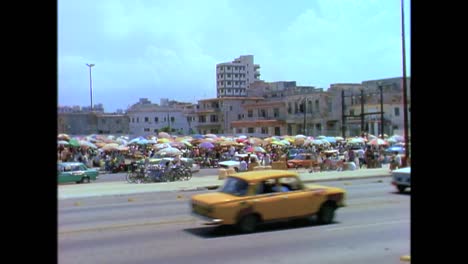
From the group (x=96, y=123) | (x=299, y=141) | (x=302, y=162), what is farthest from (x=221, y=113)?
(x=302, y=162)

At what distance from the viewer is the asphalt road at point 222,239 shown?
8.81 metres

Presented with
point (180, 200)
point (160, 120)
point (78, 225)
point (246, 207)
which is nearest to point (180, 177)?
point (180, 200)

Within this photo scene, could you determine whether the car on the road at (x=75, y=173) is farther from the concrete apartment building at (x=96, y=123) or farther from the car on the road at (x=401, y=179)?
the concrete apartment building at (x=96, y=123)

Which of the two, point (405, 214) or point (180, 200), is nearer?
point (405, 214)

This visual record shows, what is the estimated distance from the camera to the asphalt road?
881 cm

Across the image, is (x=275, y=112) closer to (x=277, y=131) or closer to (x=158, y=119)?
(x=277, y=131)

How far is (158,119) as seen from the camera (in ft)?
379

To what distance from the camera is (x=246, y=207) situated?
36.7 ft

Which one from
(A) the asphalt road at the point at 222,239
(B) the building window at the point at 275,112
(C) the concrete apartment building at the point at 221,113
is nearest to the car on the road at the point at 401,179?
(A) the asphalt road at the point at 222,239

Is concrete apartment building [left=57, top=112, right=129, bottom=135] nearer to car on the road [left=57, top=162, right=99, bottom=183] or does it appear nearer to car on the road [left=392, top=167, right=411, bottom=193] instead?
car on the road [left=57, top=162, right=99, bottom=183]

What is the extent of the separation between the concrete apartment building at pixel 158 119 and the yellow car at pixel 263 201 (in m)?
97.8
